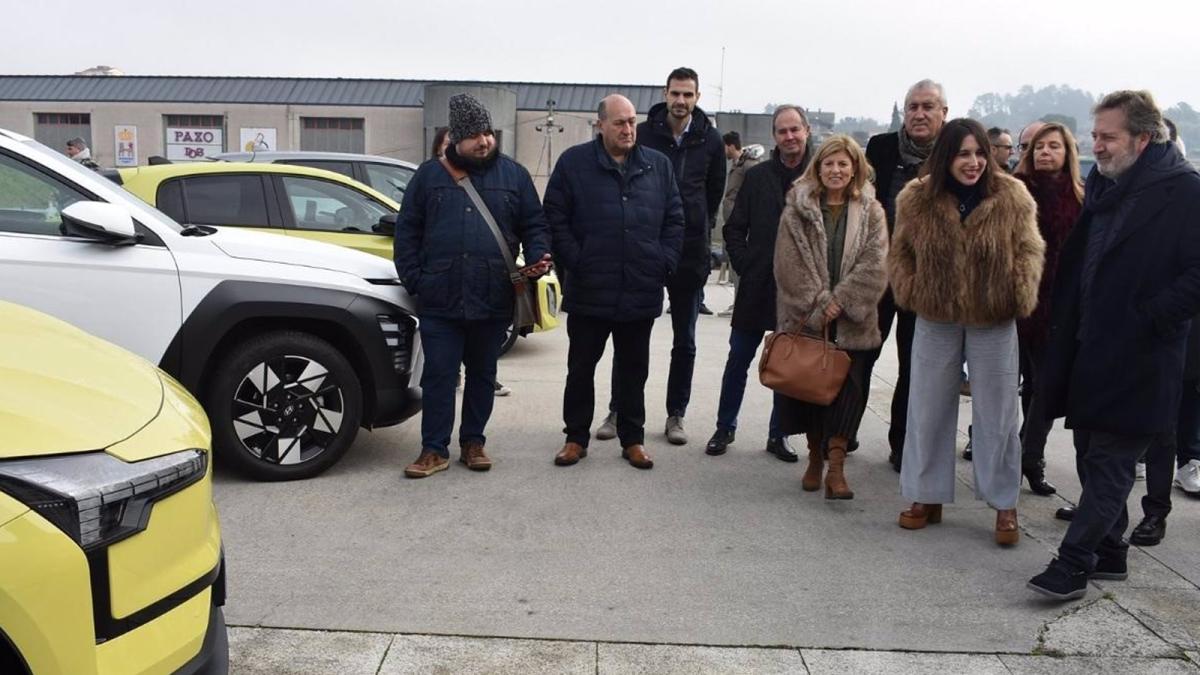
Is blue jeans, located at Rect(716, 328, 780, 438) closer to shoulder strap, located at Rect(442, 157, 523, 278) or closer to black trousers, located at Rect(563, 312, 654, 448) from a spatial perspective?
black trousers, located at Rect(563, 312, 654, 448)

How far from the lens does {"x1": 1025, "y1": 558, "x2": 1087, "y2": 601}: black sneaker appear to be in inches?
159

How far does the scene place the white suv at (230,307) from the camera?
4.77m

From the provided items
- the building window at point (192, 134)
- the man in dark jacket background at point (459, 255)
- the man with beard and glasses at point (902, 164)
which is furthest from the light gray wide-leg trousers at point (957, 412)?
the building window at point (192, 134)

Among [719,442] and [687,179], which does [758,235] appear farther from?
[719,442]

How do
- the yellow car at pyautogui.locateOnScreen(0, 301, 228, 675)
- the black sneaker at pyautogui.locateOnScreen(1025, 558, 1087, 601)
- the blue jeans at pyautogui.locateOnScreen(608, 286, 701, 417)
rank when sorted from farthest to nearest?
the blue jeans at pyautogui.locateOnScreen(608, 286, 701, 417)
the black sneaker at pyautogui.locateOnScreen(1025, 558, 1087, 601)
the yellow car at pyautogui.locateOnScreen(0, 301, 228, 675)

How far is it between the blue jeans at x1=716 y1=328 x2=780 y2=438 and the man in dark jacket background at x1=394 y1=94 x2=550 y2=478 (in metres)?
1.31

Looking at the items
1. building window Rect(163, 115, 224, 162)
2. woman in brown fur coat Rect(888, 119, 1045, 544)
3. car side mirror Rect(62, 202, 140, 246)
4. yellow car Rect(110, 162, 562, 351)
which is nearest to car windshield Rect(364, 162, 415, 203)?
yellow car Rect(110, 162, 562, 351)

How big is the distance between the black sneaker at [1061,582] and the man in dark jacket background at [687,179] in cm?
263

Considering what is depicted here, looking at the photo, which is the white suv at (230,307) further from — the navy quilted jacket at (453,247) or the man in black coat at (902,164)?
the man in black coat at (902,164)

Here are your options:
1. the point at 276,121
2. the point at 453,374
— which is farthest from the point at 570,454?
the point at 276,121

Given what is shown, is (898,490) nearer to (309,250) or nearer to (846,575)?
(846,575)

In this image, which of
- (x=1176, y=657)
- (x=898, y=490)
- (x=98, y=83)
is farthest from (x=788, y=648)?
(x=98, y=83)

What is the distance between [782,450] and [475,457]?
5.76ft

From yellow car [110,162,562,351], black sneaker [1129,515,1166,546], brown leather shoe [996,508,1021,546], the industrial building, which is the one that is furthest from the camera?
the industrial building
